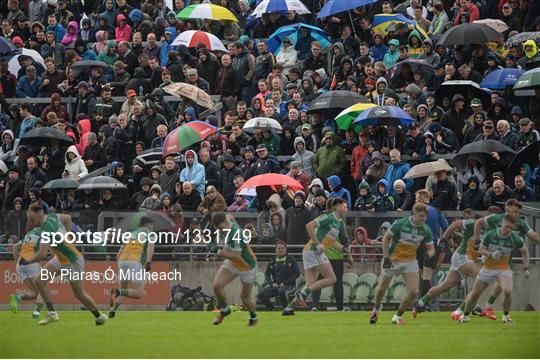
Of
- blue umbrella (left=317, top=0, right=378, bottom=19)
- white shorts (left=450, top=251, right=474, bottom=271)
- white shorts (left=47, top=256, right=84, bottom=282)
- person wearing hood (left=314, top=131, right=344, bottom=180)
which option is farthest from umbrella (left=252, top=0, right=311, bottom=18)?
white shorts (left=47, top=256, right=84, bottom=282)

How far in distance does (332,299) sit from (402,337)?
8.35 meters

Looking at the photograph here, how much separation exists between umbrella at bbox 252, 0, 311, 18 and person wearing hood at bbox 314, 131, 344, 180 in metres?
5.36

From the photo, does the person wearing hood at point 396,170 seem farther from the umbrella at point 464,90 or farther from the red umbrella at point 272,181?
the umbrella at point 464,90

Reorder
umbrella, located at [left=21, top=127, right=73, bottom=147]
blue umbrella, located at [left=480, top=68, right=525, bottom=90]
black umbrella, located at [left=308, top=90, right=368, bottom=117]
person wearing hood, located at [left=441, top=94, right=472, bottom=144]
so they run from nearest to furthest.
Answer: person wearing hood, located at [left=441, top=94, right=472, bottom=144], blue umbrella, located at [left=480, top=68, right=525, bottom=90], black umbrella, located at [left=308, top=90, right=368, bottom=117], umbrella, located at [left=21, top=127, right=73, bottom=147]

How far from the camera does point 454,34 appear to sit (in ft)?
109

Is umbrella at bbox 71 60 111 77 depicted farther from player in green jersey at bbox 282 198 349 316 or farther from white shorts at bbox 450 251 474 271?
white shorts at bbox 450 251 474 271

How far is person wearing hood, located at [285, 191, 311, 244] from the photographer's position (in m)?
31.3

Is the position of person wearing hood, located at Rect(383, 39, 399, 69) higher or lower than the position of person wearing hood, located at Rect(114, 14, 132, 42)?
lower

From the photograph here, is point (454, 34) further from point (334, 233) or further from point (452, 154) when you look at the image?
point (334, 233)

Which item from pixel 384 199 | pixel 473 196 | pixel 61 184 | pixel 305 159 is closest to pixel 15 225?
pixel 61 184

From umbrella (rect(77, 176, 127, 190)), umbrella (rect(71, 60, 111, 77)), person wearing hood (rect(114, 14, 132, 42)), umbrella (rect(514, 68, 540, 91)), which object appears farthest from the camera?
person wearing hood (rect(114, 14, 132, 42))

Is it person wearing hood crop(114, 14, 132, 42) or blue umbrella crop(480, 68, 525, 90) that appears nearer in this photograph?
blue umbrella crop(480, 68, 525, 90)

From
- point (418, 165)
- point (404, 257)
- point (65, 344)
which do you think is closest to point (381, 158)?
point (418, 165)

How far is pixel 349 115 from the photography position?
32562 millimetres
